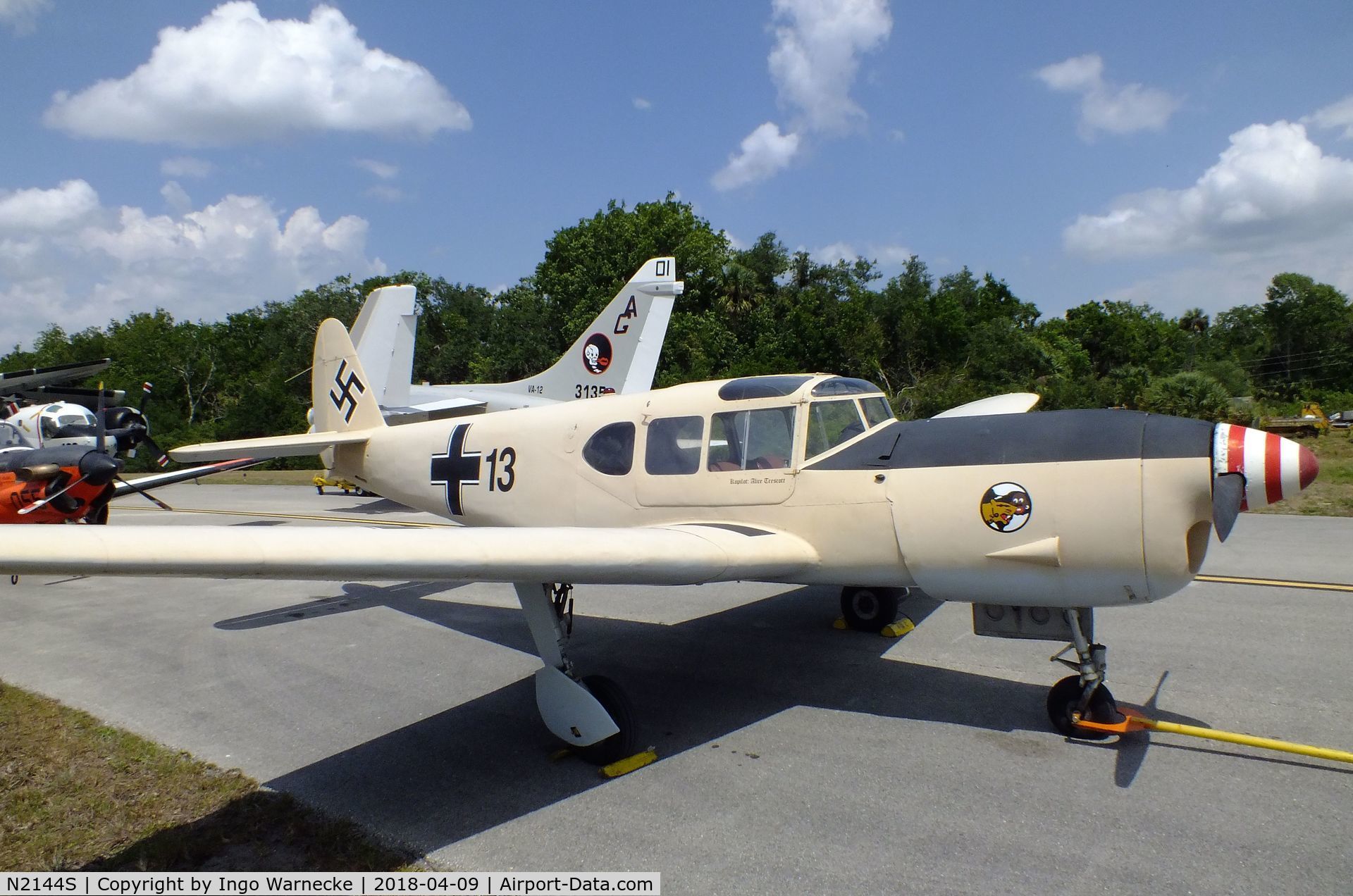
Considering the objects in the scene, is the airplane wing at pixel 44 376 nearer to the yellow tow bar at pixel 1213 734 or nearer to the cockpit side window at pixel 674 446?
the cockpit side window at pixel 674 446

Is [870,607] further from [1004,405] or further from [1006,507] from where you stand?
[1004,405]

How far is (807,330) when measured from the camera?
38812 millimetres

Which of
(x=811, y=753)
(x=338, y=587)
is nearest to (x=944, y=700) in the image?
(x=811, y=753)

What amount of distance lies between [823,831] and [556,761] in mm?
1896

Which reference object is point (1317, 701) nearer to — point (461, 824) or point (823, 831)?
point (823, 831)

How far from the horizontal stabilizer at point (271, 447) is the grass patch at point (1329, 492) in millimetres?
11481

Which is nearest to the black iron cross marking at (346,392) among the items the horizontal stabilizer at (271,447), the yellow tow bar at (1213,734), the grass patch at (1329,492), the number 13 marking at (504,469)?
the horizontal stabilizer at (271,447)

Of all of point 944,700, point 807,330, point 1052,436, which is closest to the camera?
point 1052,436

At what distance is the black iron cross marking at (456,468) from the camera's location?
26.2 ft

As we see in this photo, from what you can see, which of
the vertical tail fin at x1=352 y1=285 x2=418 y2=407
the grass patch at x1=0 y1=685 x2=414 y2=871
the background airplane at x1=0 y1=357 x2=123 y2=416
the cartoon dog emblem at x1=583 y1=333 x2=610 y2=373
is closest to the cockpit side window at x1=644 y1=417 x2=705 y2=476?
the grass patch at x1=0 y1=685 x2=414 y2=871

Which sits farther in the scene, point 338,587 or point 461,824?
point 338,587

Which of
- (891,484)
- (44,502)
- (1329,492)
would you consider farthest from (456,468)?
(1329,492)

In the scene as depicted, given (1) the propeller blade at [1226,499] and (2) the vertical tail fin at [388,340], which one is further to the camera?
(2) the vertical tail fin at [388,340]

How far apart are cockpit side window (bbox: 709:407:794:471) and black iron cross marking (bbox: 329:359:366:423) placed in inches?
214
